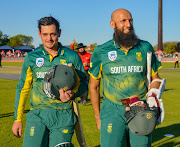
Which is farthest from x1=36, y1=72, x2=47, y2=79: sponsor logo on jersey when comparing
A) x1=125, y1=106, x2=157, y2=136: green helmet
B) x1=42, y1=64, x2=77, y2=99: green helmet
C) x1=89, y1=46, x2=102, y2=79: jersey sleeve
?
x1=125, y1=106, x2=157, y2=136: green helmet

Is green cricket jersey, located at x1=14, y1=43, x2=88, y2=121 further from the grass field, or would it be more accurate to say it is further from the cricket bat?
the grass field

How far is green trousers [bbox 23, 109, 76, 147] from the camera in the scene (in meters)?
3.47

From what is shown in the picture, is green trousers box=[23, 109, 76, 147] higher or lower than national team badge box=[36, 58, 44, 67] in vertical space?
lower

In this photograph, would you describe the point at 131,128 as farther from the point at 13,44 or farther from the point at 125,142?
the point at 13,44

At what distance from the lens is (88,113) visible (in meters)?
10.1

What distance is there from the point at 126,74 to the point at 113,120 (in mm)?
575

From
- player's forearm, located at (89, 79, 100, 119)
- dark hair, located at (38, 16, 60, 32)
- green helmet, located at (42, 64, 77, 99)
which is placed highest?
dark hair, located at (38, 16, 60, 32)

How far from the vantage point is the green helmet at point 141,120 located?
10.9 ft

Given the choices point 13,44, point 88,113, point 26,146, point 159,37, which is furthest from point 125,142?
point 13,44

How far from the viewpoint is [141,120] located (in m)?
3.31

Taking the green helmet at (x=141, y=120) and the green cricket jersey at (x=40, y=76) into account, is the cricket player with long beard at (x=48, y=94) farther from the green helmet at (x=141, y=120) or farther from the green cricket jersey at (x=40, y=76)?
the green helmet at (x=141, y=120)

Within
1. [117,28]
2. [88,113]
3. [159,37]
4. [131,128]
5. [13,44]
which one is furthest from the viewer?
[13,44]

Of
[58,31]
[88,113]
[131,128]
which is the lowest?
[88,113]

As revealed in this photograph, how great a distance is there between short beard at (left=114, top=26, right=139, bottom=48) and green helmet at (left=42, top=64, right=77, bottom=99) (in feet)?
2.65
